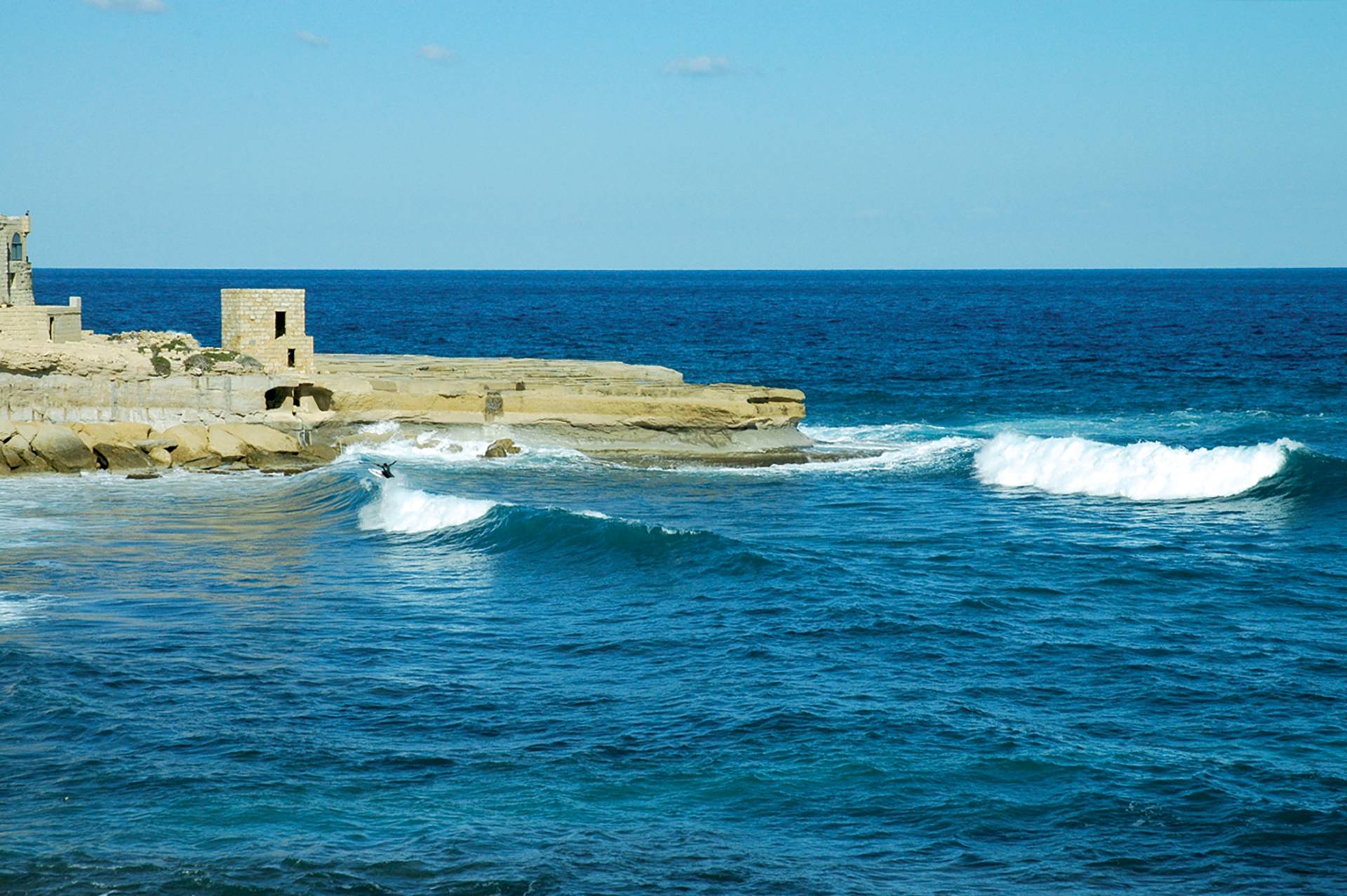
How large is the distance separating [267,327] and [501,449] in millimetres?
7156

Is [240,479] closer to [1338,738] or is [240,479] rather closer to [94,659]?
[94,659]

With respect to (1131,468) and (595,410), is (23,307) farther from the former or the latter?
(1131,468)

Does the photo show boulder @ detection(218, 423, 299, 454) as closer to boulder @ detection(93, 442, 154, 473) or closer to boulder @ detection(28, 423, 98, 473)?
boulder @ detection(93, 442, 154, 473)

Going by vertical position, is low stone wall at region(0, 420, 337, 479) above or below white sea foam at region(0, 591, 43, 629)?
above

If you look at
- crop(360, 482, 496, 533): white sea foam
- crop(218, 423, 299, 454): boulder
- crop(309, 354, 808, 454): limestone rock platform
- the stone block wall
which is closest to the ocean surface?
crop(360, 482, 496, 533): white sea foam

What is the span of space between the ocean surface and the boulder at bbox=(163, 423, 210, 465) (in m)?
1.59

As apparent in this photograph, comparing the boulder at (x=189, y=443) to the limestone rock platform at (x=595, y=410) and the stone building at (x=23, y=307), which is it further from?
the stone building at (x=23, y=307)

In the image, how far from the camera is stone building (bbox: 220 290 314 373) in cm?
3581

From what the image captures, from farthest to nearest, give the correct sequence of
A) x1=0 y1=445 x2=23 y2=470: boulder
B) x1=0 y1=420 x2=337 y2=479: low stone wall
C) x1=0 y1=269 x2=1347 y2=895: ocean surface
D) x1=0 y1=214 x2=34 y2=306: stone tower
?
x1=0 y1=214 x2=34 y2=306: stone tower → x1=0 y1=420 x2=337 y2=479: low stone wall → x1=0 y1=445 x2=23 y2=470: boulder → x1=0 y1=269 x2=1347 y2=895: ocean surface

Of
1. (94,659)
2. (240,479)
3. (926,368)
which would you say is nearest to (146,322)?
(926,368)

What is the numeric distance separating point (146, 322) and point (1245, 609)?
7944cm

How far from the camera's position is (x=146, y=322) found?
8769cm

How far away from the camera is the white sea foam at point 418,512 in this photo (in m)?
25.4

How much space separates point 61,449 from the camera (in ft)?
100
